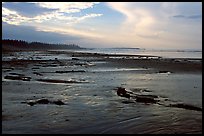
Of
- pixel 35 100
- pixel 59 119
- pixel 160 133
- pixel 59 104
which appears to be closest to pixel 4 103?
pixel 35 100

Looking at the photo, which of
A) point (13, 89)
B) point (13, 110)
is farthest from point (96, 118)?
point (13, 89)

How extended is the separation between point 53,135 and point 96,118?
2.35m

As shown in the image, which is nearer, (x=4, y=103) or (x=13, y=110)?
(x=13, y=110)

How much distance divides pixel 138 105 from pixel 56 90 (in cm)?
609

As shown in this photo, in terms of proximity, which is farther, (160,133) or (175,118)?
(175,118)

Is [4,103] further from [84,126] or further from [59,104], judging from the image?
[84,126]

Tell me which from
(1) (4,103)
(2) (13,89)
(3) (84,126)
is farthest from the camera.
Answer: (2) (13,89)

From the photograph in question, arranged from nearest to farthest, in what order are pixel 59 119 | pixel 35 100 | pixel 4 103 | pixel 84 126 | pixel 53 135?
1. pixel 53 135
2. pixel 84 126
3. pixel 59 119
4. pixel 4 103
5. pixel 35 100

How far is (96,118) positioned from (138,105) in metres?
2.98

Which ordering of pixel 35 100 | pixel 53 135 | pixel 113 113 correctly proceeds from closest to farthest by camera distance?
pixel 53 135, pixel 113 113, pixel 35 100

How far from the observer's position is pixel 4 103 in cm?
1235

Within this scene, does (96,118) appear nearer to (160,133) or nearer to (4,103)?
(160,133)

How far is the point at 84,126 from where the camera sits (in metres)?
9.05

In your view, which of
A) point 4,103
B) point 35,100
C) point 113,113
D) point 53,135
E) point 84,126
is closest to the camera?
point 53,135
